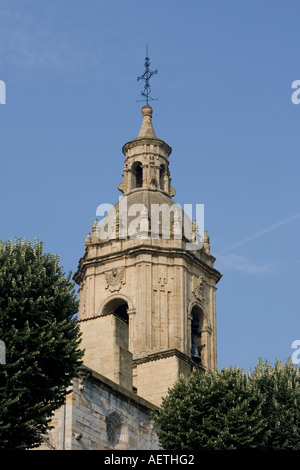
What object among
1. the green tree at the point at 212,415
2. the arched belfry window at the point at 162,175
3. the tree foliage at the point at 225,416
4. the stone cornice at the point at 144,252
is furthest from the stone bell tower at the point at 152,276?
the green tree at the point at 212,415

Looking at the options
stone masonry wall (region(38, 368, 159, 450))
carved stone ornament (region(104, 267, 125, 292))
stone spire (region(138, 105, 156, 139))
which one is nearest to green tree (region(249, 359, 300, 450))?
stone masonry wall (region(38, 368, 159, 450))

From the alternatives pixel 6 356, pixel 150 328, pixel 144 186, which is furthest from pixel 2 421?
pixel 144 186

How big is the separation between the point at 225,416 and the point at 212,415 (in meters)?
0.61

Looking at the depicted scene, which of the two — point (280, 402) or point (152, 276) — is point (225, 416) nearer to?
point (280, 402)

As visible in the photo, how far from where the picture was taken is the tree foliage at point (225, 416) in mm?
46719

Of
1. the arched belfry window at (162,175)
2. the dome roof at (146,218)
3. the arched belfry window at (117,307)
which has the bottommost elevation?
the arched belfry window at (117,307)

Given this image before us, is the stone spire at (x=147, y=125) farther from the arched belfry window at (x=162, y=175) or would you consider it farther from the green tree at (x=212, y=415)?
the green tree at (x=212, y=415)

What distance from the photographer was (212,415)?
47281mm

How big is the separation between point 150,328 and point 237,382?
16194mm

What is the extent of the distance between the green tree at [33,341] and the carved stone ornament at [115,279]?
22.3m

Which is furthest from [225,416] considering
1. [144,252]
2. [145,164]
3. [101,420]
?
[145,164]

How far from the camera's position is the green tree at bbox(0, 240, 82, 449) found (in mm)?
39531

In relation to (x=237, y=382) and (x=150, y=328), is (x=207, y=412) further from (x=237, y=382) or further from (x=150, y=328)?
(x=150, y=328)

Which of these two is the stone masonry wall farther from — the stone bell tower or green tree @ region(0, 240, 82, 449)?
the stone bell tower
